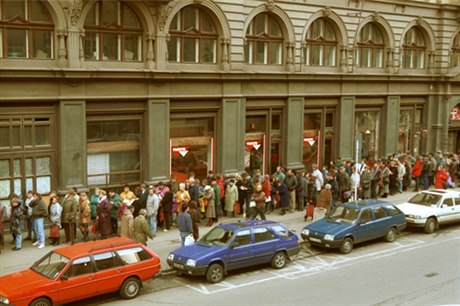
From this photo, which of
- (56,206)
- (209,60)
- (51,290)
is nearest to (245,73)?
(209,60)

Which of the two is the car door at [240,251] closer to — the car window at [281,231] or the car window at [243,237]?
the car window at [243,237]

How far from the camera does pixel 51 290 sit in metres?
13.3

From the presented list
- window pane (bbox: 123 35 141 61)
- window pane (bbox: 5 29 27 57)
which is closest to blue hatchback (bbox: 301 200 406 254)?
window pane (bbox: 123 35 141 61)

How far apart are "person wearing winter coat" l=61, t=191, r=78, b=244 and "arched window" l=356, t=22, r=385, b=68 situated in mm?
17687

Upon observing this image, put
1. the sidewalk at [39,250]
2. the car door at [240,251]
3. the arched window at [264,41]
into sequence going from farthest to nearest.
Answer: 1. the arched window at [264,41]
2. the sidewalk at [39,250]
3. the car door at [240,251]

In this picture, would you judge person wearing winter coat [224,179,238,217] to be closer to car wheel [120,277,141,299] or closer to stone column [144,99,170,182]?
stone column [144,99,170,182]

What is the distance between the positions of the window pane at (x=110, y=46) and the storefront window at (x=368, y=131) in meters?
14.3

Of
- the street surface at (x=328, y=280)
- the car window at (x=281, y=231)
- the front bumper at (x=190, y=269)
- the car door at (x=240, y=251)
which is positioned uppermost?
the car window at (x=281, y=231)

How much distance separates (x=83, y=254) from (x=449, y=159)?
22.8m

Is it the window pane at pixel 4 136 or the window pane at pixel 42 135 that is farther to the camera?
the window pane at pixel 42 135

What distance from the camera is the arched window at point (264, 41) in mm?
26297

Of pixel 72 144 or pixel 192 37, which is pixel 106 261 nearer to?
pixel 72 144

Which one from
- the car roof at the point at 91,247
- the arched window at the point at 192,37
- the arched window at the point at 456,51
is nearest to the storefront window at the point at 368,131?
the arched window at the point at 456,51

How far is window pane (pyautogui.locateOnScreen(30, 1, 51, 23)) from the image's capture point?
66.1 ft
